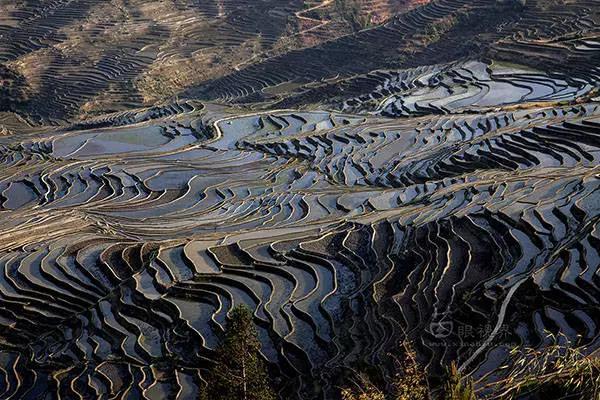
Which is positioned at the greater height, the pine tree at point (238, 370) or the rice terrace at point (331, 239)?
the pine tree at point (238, 370)

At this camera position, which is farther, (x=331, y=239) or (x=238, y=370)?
(x=331, y=239)

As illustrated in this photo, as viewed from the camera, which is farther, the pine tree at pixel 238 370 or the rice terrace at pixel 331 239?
the rice terrace at pixel 331 239

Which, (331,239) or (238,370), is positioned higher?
(238,370)

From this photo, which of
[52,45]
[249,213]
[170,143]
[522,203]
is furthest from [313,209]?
[52,45]

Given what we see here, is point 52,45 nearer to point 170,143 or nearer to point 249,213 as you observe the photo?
point 170,143

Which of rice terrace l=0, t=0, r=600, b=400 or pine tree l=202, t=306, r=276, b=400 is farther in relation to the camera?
rice terrace l=0, t=0, r=600, b=400
